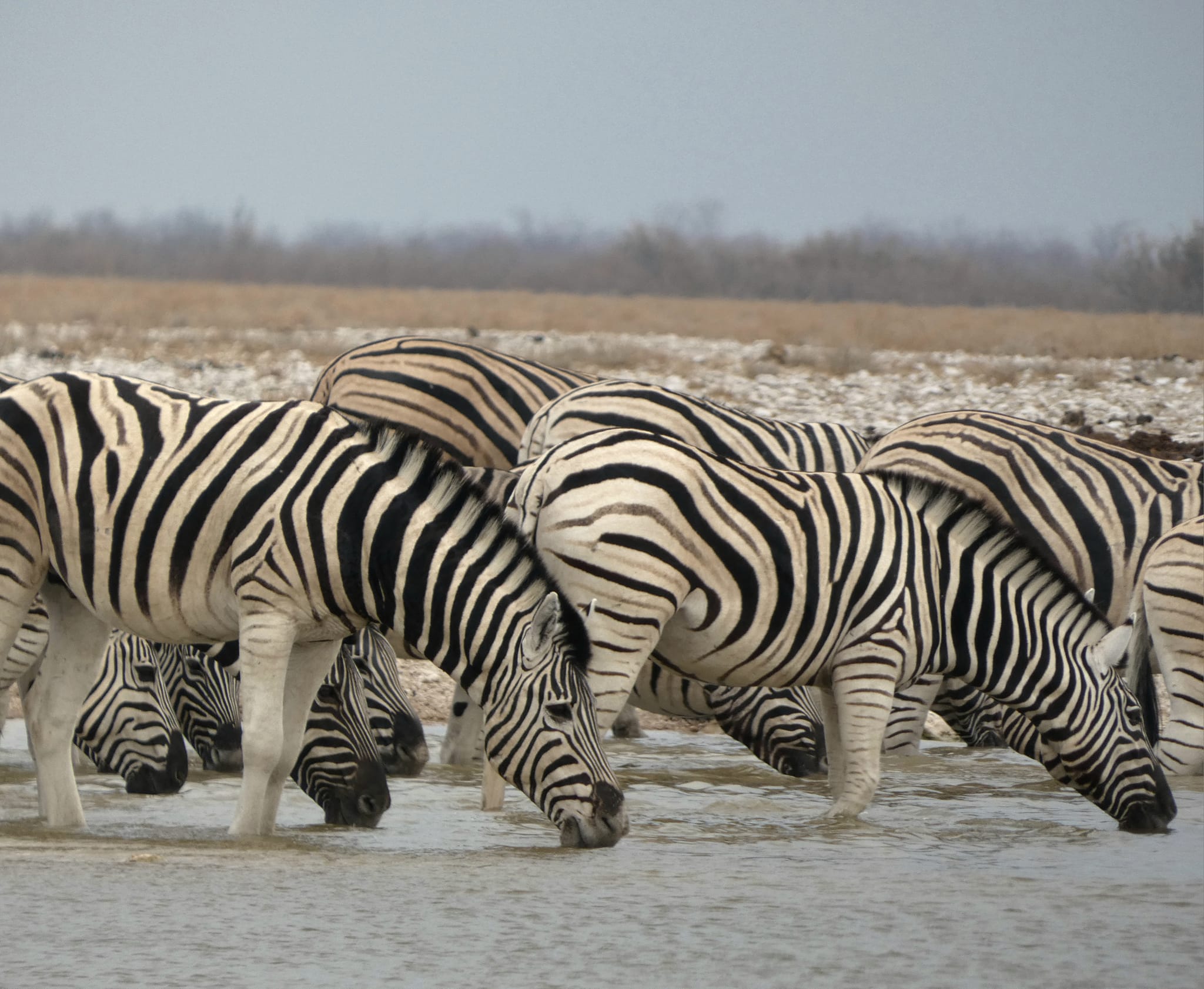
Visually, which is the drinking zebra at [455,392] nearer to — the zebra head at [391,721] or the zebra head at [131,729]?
the zebra head at [391,721]

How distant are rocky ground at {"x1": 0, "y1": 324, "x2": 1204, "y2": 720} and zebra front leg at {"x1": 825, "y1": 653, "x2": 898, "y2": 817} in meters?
8.47

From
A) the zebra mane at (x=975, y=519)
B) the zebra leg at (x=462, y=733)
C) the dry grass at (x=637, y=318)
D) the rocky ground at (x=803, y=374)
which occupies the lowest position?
the zebra leg at (x=462, y=733)

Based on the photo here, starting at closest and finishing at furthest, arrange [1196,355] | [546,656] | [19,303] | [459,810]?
[546,656] < [459,810] < [1196,355] < [19,303]

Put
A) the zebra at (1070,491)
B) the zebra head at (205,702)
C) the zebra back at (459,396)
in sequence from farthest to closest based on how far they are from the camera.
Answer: the zebra back at (459,396)
the zebra at (1070,491)
the zebra head at (205,702)

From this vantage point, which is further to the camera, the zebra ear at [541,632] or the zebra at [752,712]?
the zebra at [752,712]

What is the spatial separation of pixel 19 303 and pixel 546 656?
29.2m

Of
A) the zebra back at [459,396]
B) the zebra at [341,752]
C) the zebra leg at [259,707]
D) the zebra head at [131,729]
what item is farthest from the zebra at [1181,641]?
the zebra head at [131,729]

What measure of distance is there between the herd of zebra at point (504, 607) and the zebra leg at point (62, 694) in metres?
0.01

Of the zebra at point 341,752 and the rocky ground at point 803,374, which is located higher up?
the rocky ground at point 803,374

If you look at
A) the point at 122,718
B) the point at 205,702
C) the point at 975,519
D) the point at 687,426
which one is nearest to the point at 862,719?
the point at 975,519

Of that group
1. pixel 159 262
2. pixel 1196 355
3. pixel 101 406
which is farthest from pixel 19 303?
pixel 159 262

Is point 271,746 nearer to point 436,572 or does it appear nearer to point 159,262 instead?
point 436,572

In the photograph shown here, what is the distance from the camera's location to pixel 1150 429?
16.2 m

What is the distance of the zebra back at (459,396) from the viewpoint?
34.5 feet
